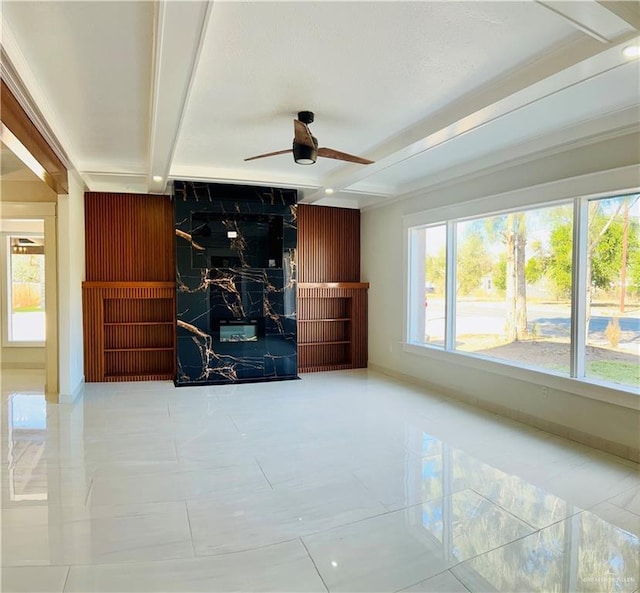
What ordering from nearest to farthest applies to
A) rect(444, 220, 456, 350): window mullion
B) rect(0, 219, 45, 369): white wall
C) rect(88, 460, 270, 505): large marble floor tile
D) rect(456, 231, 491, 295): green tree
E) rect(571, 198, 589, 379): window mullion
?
rect(88, 460, 270, 505): large marble floor tile < rect(571, 198, 589, 379): window mullion < rect(456, 231, 491, 295): green tree < rect(444, 220, 456, 350): window mullion < rect(0, 219, 45, 369): white wall

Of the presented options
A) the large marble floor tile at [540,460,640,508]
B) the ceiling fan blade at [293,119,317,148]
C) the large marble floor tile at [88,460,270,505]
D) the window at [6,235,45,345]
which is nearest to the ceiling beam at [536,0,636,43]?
the ceiling fan blade at [293,119,317,148]

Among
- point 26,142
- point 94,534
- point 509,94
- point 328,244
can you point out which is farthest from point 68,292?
point 509,94

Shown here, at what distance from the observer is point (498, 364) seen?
16.1 feet

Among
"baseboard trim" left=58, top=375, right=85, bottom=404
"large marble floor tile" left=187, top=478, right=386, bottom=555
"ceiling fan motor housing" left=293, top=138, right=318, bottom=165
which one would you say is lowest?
"large marble floor tile" left=187, top=478, right=386, bottom=555

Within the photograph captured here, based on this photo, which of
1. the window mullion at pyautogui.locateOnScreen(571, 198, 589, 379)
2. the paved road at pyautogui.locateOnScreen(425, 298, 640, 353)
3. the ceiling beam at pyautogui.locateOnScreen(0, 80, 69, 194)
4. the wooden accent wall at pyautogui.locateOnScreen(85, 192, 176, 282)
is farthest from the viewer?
the wooden accent wall at pyautogui.locateOnScreen(85, 192, 176, 282)

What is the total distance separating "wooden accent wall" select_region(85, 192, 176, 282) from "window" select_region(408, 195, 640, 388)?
406 centimetres

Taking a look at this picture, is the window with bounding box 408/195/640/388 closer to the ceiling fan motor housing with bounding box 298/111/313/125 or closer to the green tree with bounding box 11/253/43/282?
the ceiling fan motor housing with bounding box 298/111/313/125

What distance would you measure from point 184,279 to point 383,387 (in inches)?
128

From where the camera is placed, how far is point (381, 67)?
2.95m

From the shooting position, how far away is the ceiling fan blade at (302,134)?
3.40 metres

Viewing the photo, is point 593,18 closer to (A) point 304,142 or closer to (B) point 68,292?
(A) point 304,142

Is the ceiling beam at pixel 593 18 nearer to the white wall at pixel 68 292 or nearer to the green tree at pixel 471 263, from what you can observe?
the green tree at pixel 471 263

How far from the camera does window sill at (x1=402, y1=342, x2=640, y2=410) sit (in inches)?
144

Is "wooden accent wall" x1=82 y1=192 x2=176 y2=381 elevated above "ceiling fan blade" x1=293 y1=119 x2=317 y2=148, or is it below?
below
